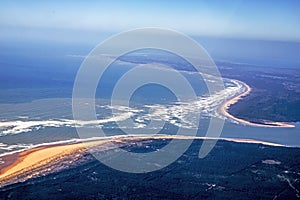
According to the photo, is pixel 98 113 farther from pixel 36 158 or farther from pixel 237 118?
pixel 237 118

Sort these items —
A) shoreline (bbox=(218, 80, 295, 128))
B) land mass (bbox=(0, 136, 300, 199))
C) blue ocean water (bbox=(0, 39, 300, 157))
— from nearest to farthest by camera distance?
land mass (bbox=(0, 136, 300, 199)) < blue ocean water (bbox=(0, 39, 300, 157)) < shoreline (bbox=(218, 80, 295, 128))

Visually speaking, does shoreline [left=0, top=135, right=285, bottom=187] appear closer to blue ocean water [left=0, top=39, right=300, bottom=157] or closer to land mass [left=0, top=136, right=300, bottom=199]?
land mass [left=0, top=136, right=300, bottom=199]

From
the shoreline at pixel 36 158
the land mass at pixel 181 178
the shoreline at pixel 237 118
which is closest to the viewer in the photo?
the land mass at pixel 181 178

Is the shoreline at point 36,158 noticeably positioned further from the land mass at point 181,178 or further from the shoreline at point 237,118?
the shoreline at point 237,118

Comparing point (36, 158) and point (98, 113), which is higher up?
point (98, 113)

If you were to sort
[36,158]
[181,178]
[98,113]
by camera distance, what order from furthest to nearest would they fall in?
[98,113] < [36,158] < [181,178]

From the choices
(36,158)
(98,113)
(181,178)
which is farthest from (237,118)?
(36,158)

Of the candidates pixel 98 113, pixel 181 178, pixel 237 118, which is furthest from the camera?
pixel 237 118

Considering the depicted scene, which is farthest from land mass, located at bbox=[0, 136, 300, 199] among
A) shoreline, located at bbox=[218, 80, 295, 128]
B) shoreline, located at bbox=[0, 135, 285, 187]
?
shoreline, located at bbox=[218, 80, 295, 128]

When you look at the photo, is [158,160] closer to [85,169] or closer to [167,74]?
[85,169]

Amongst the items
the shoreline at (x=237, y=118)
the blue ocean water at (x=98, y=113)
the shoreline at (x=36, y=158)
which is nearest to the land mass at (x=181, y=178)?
the shoreline at (x=36, y=158)

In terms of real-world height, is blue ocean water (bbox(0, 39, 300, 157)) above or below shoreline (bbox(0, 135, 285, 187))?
above
